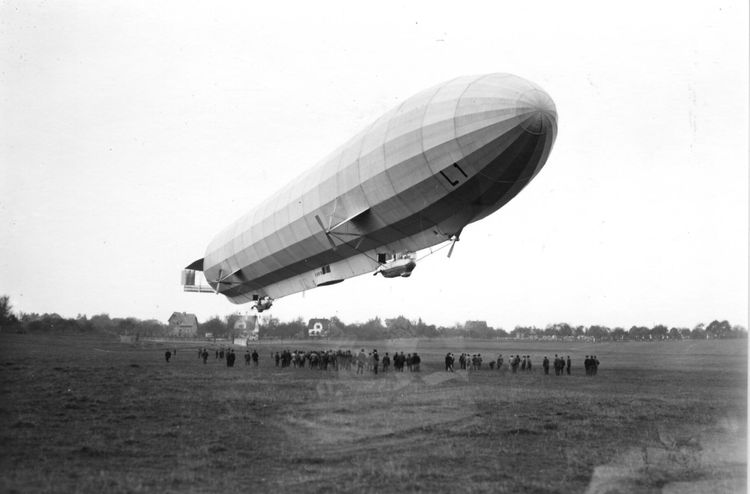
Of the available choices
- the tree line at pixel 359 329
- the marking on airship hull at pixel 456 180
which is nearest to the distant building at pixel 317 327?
the tree line at pixel 359 329

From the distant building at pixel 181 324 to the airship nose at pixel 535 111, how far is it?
110 ft

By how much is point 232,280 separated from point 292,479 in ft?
59.6

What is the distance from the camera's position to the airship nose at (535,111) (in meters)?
11.2

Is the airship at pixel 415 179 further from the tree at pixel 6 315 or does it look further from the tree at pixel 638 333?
the tree at pixel 638 333

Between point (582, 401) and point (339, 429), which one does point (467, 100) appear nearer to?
point (339, 429)

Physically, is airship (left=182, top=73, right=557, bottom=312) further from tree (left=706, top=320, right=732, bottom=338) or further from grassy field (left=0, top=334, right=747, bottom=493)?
tree (left=706, top=320, right=732, bottom=338)

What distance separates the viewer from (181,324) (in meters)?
39.7

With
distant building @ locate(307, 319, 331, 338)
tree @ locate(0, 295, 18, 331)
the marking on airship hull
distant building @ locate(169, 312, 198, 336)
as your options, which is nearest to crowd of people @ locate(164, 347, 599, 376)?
distant building @ locate(307, 319, 331, 338)

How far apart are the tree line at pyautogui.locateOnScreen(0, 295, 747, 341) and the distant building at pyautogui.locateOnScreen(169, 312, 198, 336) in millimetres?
590

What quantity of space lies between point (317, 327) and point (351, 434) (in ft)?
66.9

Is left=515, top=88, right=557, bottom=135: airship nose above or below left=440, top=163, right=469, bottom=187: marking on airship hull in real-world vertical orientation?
above

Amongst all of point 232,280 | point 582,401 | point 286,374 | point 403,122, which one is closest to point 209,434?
point 403,122

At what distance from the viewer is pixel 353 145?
15102 mm

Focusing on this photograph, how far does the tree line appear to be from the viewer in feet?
47.7
